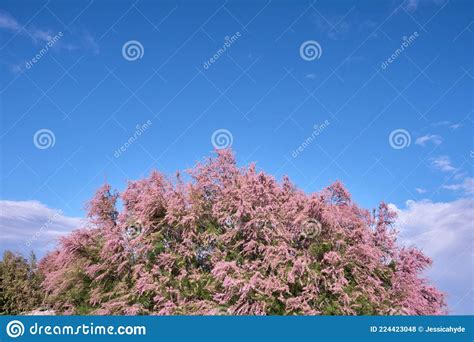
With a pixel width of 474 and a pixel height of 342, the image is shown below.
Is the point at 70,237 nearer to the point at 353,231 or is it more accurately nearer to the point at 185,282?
the point at 185,282

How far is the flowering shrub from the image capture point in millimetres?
14883

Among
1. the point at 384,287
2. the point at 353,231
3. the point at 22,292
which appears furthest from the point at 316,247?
the point at 22,292

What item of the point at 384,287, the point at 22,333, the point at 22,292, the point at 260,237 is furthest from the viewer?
the point at 22,292

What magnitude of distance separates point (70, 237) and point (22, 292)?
401 inches

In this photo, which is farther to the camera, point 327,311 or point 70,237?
point 70,237

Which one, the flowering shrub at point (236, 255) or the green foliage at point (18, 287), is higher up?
the green foliage at point (18, 287)

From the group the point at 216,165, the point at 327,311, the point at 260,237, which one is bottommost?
the point at 327,311

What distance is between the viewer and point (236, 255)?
15.8m

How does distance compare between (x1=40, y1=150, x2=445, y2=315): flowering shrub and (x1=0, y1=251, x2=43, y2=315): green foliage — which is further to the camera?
(x1=0, y1=251, x2=43, y2=315): green foliage

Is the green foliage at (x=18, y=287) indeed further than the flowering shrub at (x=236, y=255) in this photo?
Yes

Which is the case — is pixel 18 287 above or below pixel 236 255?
above

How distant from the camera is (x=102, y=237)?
18.1 metres

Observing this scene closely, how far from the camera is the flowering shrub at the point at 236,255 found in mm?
14883

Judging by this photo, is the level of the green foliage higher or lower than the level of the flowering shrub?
higher
